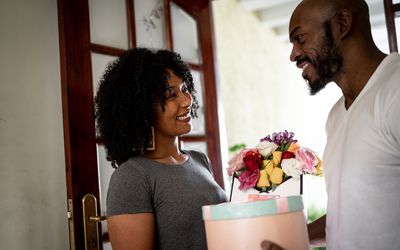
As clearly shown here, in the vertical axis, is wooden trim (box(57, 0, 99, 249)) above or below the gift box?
above

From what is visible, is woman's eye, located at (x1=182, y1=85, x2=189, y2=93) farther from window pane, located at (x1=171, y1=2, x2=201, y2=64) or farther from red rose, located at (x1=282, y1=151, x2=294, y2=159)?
window pane, located at (x1=171, y1=2, x2=201, y2=64)

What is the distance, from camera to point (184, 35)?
7.71ft

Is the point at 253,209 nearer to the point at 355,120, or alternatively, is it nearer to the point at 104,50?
the point at 355,120

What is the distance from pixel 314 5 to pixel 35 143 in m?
1.22

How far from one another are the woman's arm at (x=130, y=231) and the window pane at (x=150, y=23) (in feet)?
3.35

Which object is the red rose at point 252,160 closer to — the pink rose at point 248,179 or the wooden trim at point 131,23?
the pink rose at point 248,179

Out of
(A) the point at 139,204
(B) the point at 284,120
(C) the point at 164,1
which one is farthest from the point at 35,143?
(B) the point at 284,120

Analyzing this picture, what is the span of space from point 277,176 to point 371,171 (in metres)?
0.28

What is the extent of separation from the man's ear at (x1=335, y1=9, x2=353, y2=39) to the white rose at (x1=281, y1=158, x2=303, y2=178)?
0.39m

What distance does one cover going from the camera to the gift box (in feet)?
2.63

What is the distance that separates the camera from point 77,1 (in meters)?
1.70

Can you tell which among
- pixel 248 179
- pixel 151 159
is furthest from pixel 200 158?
pixel 248 179

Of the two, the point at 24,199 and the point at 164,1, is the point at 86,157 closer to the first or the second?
the point at 24,199

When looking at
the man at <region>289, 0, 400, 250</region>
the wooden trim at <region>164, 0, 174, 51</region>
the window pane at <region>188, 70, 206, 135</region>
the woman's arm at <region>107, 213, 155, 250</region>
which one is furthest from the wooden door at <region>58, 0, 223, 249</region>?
the man at <region>289, 0, 400, 250</region>
